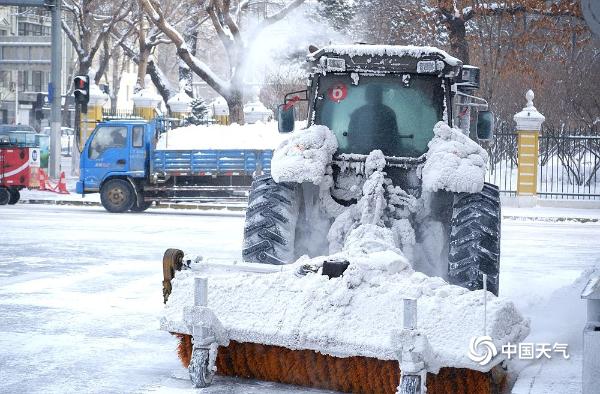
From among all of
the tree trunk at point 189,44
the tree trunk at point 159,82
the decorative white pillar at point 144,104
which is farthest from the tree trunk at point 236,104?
the tree trunk at point 159,82

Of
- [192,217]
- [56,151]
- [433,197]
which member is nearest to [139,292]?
[433,197]

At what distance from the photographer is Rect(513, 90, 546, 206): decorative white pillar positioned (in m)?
27.8

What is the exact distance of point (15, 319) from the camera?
9.45m

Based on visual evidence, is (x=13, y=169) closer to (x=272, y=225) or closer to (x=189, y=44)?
(x=189, y=44)

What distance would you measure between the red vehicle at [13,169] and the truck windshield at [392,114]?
17.0m

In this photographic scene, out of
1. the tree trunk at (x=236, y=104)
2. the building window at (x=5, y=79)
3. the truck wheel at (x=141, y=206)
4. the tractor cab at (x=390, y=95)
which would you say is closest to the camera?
the tractor cab at (x=390, y=95)

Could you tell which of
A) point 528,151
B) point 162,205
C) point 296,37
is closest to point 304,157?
point 162,205

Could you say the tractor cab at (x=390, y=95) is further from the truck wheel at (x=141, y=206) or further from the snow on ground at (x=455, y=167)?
the truck wheel at (x=141, y=206)

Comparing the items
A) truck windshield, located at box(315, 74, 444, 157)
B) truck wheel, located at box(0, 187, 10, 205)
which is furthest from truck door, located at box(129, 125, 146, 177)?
truck windshield, located at box(315, 74, 444, 157)

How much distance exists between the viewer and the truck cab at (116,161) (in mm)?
23594

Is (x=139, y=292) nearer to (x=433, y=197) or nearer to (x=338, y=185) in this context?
(x=338, y=185)

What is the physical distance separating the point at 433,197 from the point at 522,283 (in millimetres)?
3854

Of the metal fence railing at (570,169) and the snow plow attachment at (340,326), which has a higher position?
the metal fence railing at (570,169)

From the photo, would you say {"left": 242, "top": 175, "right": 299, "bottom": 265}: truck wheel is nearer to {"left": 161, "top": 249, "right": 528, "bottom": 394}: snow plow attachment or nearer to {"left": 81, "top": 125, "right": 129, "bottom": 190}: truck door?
{"left": 161, "top": 249, "right": 528, "bottom": 394}: snow plow attachment
